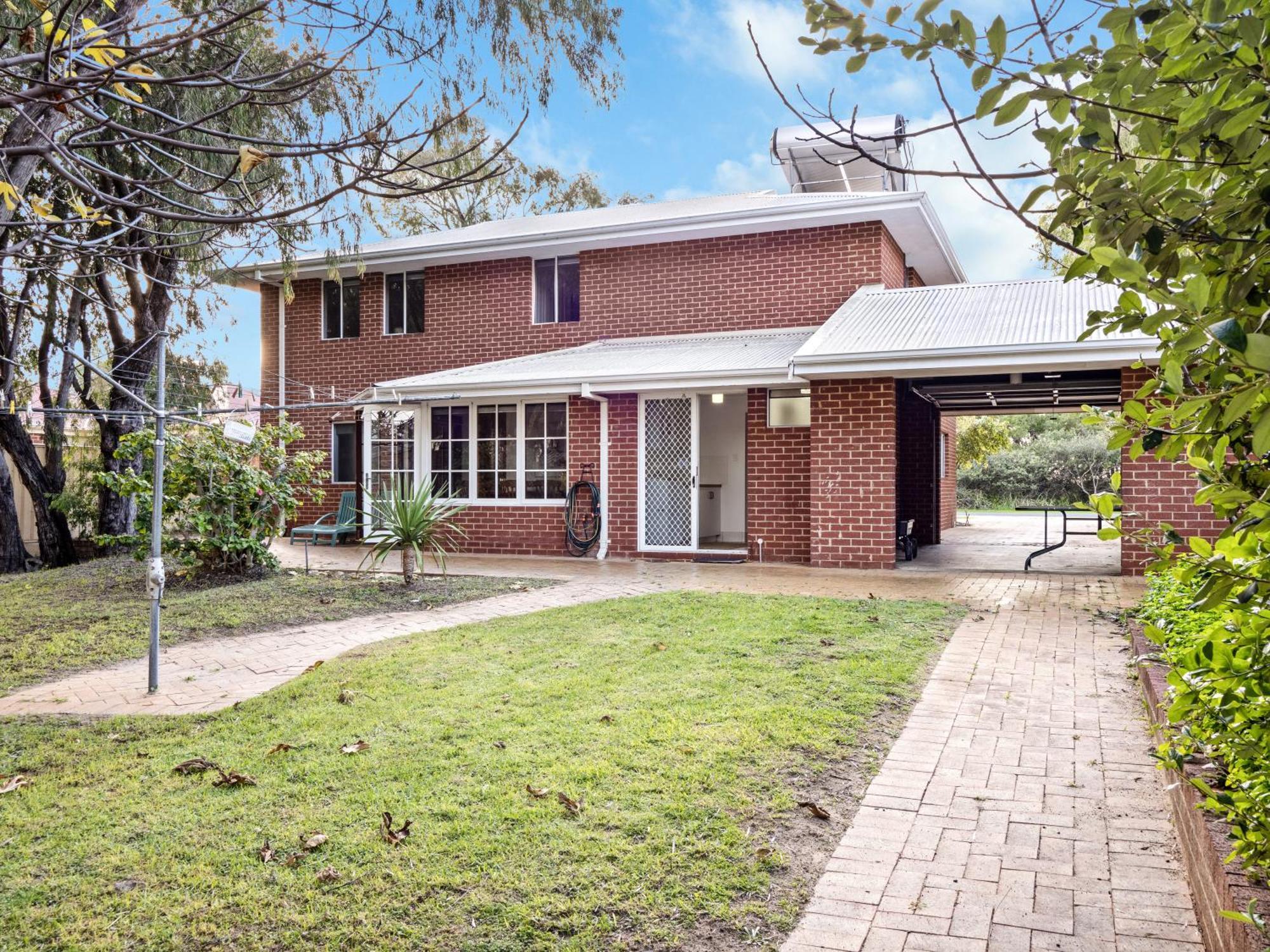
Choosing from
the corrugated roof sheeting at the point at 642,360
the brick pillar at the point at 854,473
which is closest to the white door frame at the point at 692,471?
the corrugated roof sheeting at the point at 642,360

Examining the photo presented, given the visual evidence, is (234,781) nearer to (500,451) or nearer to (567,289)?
(500,451)

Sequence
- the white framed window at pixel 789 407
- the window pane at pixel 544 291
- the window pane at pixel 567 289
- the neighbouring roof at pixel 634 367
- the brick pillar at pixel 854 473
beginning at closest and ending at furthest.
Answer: the brick pillar at pixel 854 473 → the neighbouring roof at pixel 634 367 → the white framed window at pixel 789 407 → the window pane at pixel 567 289 → the window pane at pixel 544 291

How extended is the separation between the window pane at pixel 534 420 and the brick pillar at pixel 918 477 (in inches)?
261

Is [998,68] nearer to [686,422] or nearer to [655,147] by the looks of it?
[686,422]

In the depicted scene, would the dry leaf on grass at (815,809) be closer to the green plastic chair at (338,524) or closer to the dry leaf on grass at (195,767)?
the dry leaf on grass at (195,767)

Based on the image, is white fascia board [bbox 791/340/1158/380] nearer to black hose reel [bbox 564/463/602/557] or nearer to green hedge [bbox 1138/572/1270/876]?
black hose reel [bbox 564/463/602/557]

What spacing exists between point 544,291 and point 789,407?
219 inches

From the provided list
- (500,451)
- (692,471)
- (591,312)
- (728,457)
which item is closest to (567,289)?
(591,312)

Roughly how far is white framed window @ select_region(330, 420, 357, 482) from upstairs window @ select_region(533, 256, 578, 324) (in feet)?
13.9

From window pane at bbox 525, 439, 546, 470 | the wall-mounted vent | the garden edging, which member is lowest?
the garden edging

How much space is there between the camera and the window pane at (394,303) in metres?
17.0

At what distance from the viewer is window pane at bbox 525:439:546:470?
1427 cm

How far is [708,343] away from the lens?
556 inches

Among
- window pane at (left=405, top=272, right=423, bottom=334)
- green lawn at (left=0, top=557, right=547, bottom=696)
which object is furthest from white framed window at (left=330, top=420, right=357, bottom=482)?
green lawn at (left=0, top=557, right=547, bottom=696)
